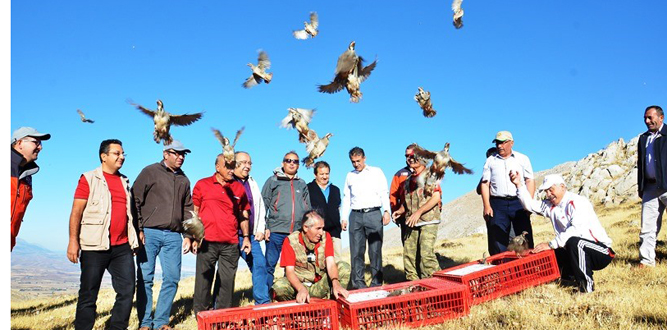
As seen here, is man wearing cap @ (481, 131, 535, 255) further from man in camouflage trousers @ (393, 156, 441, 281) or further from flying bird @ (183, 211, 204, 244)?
flying bird @ (183, 211, 204, 244)

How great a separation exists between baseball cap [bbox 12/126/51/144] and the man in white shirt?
4.40 metres

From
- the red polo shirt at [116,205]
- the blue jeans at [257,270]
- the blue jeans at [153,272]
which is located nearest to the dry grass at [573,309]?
the blue jeans at [153,272]

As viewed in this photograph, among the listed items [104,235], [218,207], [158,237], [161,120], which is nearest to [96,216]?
[104,235]

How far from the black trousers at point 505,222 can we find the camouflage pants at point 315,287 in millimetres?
2894

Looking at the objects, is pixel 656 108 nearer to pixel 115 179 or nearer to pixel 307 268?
pixel 307 268

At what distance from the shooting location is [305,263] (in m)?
5.74

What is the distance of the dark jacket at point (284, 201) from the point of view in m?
7.22

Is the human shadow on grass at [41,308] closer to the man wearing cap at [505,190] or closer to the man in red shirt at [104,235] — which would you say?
the man in red shirt at [104,235]

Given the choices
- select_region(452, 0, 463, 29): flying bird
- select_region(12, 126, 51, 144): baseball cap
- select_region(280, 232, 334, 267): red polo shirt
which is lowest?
select_region(280, 232, 334, 267): red polo shirt

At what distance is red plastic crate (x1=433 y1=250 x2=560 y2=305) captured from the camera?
5.68 metres

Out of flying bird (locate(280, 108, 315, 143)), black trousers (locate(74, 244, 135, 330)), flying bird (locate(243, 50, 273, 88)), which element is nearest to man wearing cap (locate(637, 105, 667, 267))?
flying bird (locate(280, 108, 315, 143))
